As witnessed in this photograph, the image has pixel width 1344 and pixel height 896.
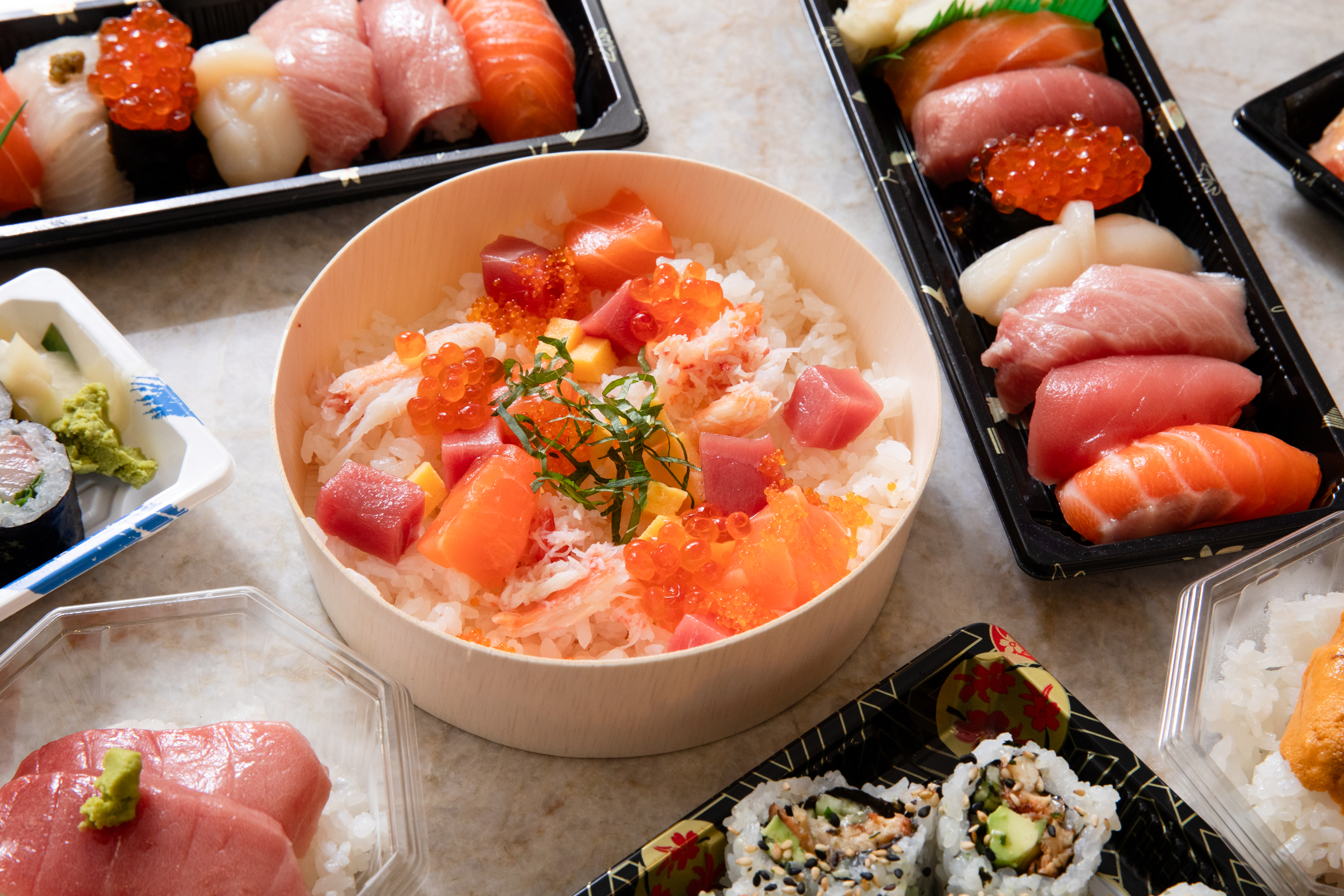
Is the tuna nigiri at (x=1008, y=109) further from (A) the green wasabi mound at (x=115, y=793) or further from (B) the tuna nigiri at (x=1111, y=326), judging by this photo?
(A) the green wasabi mound at (x=115, y=793)

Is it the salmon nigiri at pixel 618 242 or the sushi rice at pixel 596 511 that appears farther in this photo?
the salmon nigiri at pixel 618 242

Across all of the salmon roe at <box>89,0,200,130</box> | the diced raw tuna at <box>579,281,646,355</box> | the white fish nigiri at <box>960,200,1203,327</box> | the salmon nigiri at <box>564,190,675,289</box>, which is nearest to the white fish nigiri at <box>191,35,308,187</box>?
the salmon roe at <box>89,0,200,130</box>

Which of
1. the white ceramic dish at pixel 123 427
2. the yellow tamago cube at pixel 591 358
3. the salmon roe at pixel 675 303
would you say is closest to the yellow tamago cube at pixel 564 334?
the yellow tamago cube at pixel 591 358

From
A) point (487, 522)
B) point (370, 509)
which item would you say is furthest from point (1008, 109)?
point (370, 509)

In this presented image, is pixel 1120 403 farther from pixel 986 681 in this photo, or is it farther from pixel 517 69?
pixel 517 69

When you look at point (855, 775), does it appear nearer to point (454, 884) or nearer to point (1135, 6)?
point (454, 884)

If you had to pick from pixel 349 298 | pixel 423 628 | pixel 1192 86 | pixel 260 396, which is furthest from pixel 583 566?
pixel 1192 86
